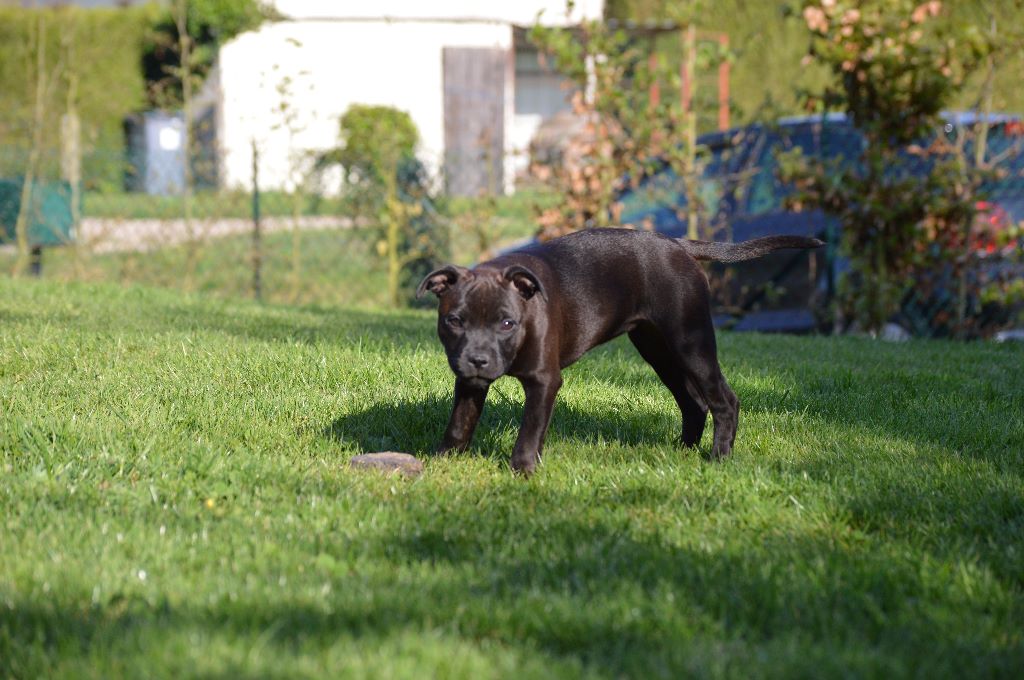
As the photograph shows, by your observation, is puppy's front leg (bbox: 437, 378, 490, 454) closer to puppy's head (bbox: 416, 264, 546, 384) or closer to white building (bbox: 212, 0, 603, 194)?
puppy's head (bbox: 416, 264, 546, 384)

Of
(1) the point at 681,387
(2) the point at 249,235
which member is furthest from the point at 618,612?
(2) the point at 249,235

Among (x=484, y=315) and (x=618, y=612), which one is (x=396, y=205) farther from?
(x=618, y=612)

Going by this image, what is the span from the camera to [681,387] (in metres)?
5.30

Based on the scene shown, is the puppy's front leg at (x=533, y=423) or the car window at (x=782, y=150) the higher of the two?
the car window at (x=782, y=150)

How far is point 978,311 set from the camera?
32.4 ft

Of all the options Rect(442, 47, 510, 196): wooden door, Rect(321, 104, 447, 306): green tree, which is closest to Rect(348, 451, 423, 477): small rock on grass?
Rect(321, 104, 447, 306): green tree

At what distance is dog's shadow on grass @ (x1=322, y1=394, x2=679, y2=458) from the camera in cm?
520

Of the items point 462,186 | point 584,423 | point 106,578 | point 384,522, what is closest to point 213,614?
point 106,578

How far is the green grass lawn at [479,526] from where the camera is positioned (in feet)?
9.48

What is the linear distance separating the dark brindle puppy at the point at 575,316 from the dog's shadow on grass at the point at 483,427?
0.28 meters

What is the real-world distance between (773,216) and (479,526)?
7.00 meters

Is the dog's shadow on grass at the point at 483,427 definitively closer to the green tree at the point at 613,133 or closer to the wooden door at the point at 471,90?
the green tree at the point at 613,133

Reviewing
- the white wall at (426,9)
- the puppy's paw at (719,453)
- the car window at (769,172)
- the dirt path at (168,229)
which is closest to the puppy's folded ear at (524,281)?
the puppy's paw at (719,453)

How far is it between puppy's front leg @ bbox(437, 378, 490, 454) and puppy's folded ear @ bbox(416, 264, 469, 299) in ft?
1.29
